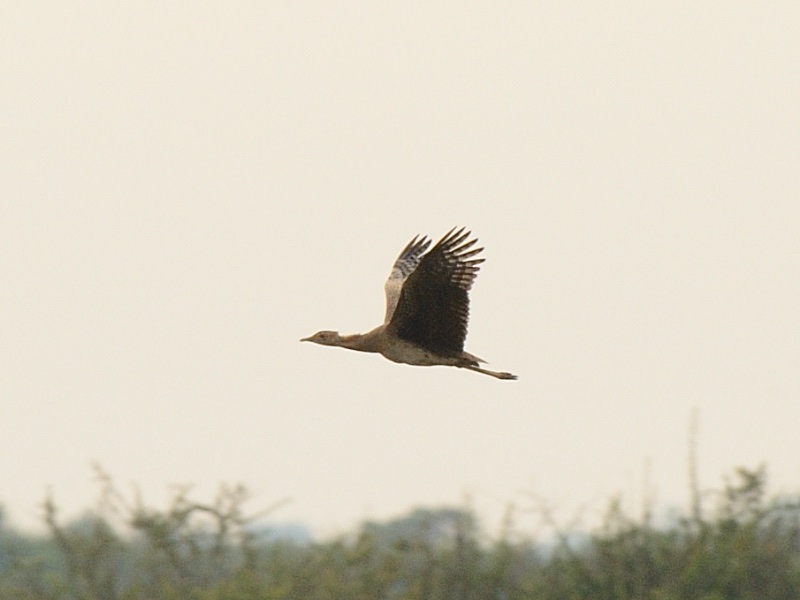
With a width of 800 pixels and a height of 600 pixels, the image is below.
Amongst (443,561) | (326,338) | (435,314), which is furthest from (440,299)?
(443,561)

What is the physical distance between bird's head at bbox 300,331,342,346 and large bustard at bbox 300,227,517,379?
603mm

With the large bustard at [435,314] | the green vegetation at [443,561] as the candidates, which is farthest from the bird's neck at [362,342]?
the green vegetation at [443,561]

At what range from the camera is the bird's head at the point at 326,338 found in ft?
44.7

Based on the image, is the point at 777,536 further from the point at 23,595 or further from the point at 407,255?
the point at 23,595

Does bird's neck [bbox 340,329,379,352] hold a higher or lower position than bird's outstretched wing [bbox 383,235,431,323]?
lower

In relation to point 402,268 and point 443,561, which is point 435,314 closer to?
point 402,268

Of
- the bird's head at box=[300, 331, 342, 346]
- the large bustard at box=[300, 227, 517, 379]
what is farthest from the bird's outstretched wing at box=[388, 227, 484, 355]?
the bird's head at box=[300, 331, 342, 346]

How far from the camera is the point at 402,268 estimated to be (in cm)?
1477

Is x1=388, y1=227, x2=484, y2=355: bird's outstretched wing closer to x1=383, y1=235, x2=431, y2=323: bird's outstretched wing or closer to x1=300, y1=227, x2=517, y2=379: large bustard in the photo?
x1=300, y1=227, x2=517, y2=379: large bustard

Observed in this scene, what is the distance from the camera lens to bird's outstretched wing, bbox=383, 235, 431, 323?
1415 cm

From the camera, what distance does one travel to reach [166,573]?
19.6 metres

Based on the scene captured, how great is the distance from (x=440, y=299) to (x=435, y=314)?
0.13 m

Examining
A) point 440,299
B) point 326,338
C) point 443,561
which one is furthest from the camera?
point 443,561

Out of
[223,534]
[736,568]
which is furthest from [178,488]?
[736,568]
